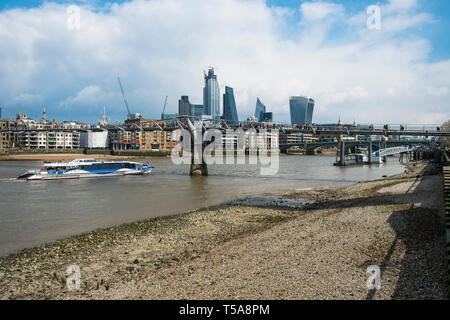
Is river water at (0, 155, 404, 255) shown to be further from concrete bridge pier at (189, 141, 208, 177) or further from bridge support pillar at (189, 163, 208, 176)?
concrete bridge pier at (189, 141, 208, 177)

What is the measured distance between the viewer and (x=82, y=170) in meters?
38.5

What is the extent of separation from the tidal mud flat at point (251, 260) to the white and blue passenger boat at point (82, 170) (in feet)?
87.9

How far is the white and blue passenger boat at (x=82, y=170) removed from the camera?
118 ft

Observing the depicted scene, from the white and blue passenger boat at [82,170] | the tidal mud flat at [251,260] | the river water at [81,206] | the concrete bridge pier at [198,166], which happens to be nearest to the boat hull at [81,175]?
the white and blue passenger boat at [82,170]

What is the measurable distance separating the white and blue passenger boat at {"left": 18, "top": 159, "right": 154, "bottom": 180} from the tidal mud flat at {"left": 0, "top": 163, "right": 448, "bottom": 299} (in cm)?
2681

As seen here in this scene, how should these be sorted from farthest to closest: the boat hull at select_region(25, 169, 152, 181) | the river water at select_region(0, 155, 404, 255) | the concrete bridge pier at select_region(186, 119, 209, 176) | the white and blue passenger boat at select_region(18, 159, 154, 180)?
the concrete bridge pier at select_region(186, 119, 209, 176)
the white and blue passenger boat at select_region(18, 159, 154, 180)
the boat hull at select_region(25, 169, 152, 181)
the river water at select_region(0, 155, 404, 255)

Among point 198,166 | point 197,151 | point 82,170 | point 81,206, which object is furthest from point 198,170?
point 81,206

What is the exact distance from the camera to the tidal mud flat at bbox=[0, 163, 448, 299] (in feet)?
21.6

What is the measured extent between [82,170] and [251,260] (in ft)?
114

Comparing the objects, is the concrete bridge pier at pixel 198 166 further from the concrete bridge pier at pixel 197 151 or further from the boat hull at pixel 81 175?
the boat hull at pixel 81 175

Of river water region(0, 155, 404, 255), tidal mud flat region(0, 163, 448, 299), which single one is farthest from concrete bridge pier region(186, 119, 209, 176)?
tidal mud flat region(0, 163, 448, 299)

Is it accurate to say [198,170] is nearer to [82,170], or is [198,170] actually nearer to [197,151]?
[197,151]
